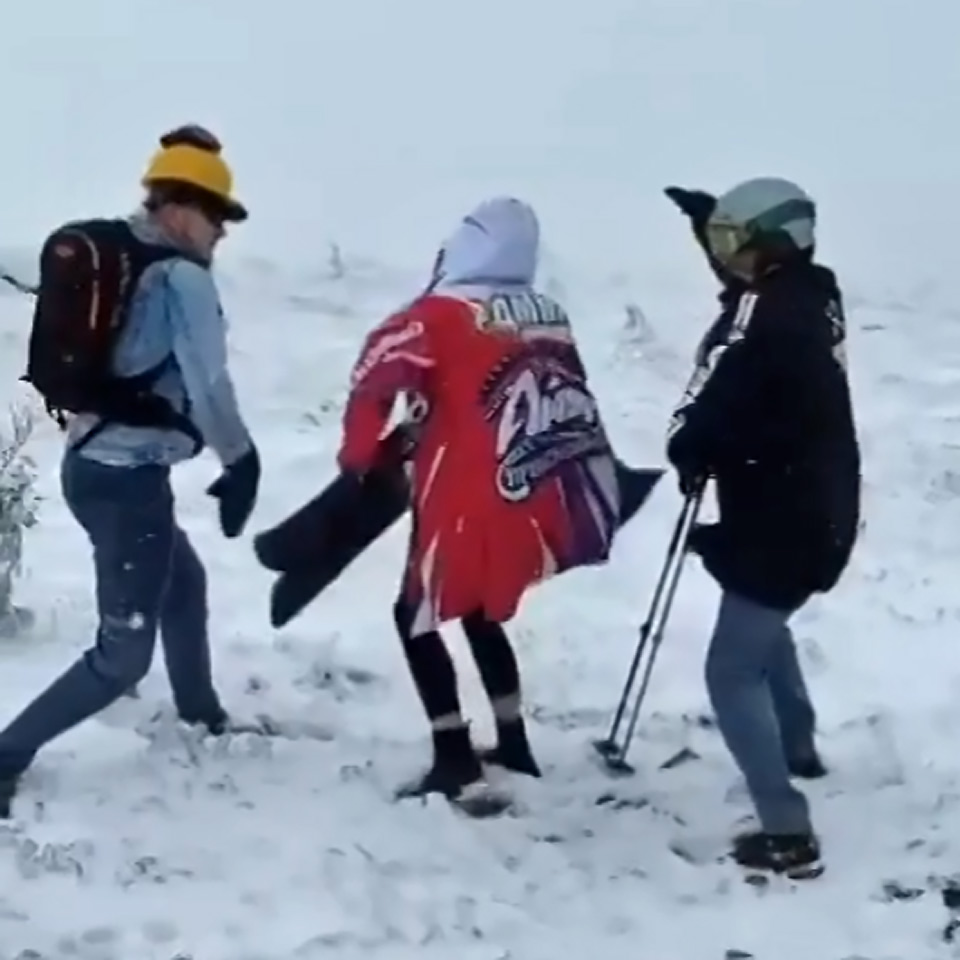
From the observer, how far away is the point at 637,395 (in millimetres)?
12344

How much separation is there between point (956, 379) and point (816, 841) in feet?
27.2

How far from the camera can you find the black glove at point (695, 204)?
19.3 ft

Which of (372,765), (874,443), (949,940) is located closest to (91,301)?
(372,765)

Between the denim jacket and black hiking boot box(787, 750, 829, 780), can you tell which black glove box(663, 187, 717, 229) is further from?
black hiking boot box(787, 750, 829, 780)

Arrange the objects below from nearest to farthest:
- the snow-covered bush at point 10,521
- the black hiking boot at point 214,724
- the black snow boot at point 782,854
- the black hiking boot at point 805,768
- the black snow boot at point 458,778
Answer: the black snow boot at point 782,854
the black snow boot at point 458,778
the black hiking boot at point 805,768
the black hiking boot at point 214,724
the snow-covered bush at point 10,521

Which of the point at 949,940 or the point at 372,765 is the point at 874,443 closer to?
the point at 372,765

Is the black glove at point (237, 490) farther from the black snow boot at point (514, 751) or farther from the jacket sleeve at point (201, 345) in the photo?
the black snow boot at point (514, 751)

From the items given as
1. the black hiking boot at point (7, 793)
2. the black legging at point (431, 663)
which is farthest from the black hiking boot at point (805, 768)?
the black hiking boot at point (7, 793)

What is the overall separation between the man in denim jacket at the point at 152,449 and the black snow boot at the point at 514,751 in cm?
105

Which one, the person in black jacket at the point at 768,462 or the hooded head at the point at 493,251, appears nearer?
the person in black jacket at the point at 768,462

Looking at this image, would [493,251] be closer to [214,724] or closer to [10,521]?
[214,724]

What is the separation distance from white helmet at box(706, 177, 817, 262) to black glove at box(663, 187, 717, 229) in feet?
1.02

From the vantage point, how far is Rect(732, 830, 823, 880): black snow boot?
214 inches

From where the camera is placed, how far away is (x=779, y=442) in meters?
5.38
